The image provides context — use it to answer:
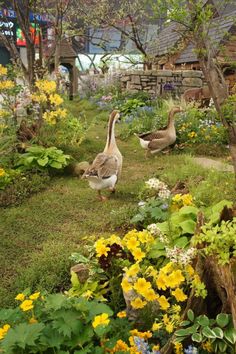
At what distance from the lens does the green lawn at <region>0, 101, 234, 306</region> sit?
11.3 feet

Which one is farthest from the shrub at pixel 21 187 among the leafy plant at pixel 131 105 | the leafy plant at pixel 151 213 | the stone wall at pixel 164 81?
the stone wall at pixel 164 81

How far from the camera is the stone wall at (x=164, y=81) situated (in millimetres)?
13219

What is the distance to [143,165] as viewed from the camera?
712 centimetres

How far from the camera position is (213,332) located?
1.99 meters

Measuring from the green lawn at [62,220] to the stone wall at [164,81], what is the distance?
692 cm

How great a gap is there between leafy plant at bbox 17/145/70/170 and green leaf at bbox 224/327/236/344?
4389 mm

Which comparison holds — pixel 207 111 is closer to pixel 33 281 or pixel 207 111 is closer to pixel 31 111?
pixel 31 111

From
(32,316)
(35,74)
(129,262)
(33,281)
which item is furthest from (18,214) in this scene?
(35,74)

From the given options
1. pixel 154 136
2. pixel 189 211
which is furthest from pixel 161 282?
pixel 154 136

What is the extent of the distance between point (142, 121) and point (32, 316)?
7.97m

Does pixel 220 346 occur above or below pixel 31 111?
below

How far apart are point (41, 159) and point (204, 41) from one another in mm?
3070

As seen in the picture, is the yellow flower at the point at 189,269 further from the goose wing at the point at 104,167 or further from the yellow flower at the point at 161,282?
the goose wing at the point at 104,167

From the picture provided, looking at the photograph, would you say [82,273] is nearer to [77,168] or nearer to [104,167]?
[104,167]
